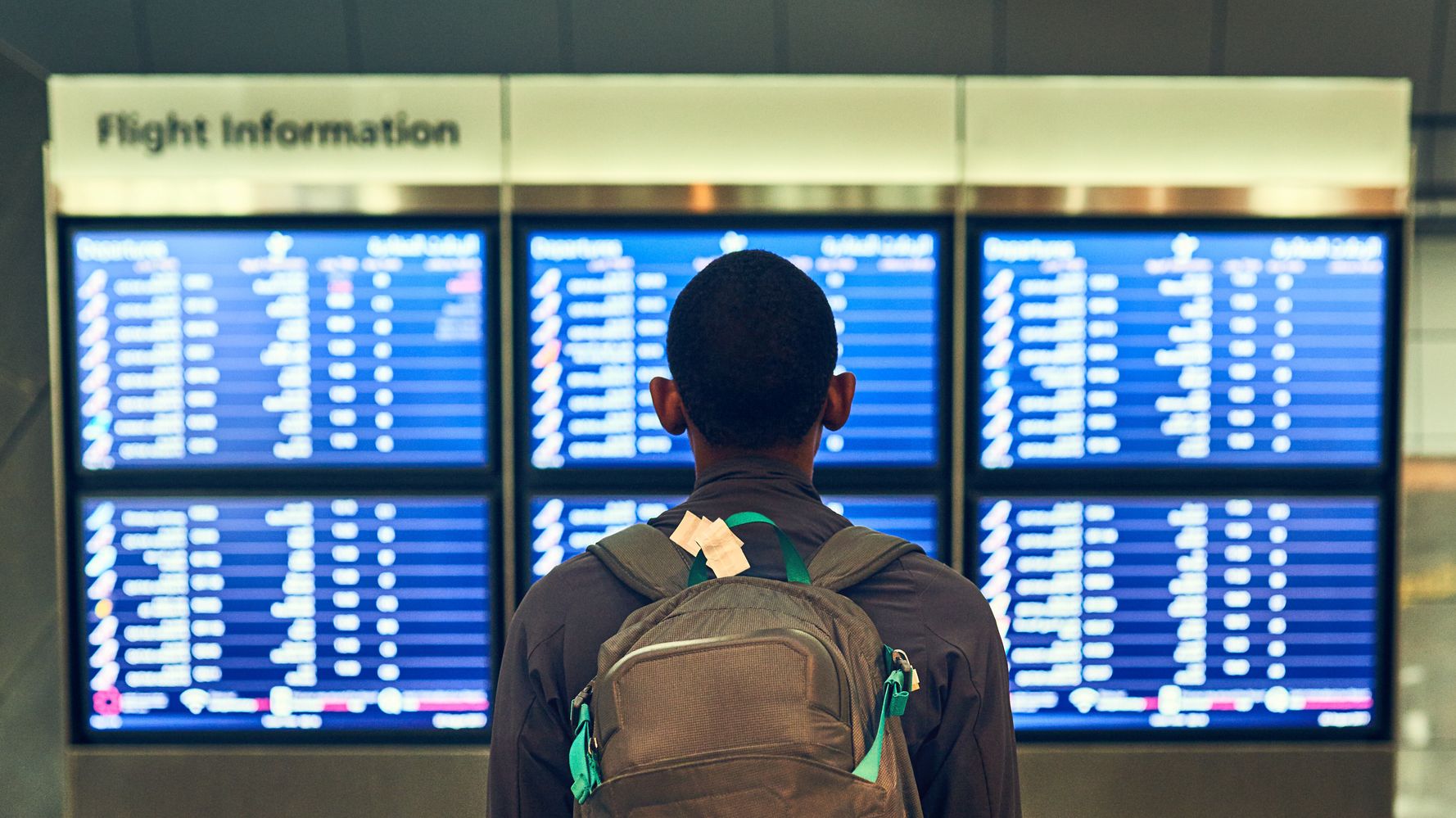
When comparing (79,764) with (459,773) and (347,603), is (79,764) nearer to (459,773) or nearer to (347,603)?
(347,603)

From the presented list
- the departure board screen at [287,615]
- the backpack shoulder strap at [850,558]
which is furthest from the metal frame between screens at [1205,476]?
the backpack shoulder strap at [850,558]

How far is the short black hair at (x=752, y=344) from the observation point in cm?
115

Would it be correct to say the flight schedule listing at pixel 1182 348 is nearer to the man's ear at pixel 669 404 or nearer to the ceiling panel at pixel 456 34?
the ceiling panel at pixel 456 34

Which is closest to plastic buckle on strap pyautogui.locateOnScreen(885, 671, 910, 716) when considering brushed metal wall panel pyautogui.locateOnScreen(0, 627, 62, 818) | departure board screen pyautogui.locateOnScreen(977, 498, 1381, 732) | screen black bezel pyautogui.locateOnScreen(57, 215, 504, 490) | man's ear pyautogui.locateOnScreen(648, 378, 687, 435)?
man's ear pyautogui.locateOnScreen(648, 378, 687, 435)

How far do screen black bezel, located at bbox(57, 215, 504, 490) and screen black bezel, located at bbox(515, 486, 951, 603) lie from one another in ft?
0.40

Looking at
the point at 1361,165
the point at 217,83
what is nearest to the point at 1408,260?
the point at 1361,165

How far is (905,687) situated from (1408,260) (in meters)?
2.43

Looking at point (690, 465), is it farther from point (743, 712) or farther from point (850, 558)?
point (743, 712)

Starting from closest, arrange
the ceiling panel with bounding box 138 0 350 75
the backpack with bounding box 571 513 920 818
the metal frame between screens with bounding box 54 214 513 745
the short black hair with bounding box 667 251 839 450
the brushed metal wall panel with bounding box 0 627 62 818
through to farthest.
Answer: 1. the backpack with bounding box 571 513 920 818
2. the short black hair with bounding box 667 251 839 450
3. the metal frame between screens with bounding box 54 214 513 745
4. the ceiling panel with bounding box 138 0 350 75
5. the brushed metal wall panel with bounding box 0 627 62 818

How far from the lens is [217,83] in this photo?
276cm

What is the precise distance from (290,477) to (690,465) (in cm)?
108

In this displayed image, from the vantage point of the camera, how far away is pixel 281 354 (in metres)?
2.78

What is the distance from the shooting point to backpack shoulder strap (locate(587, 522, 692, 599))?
1167mm

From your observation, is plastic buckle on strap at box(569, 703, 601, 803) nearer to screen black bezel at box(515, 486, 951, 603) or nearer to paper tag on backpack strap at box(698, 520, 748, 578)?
paper tag on backpack strap at box(698, 520, 748, 578)
